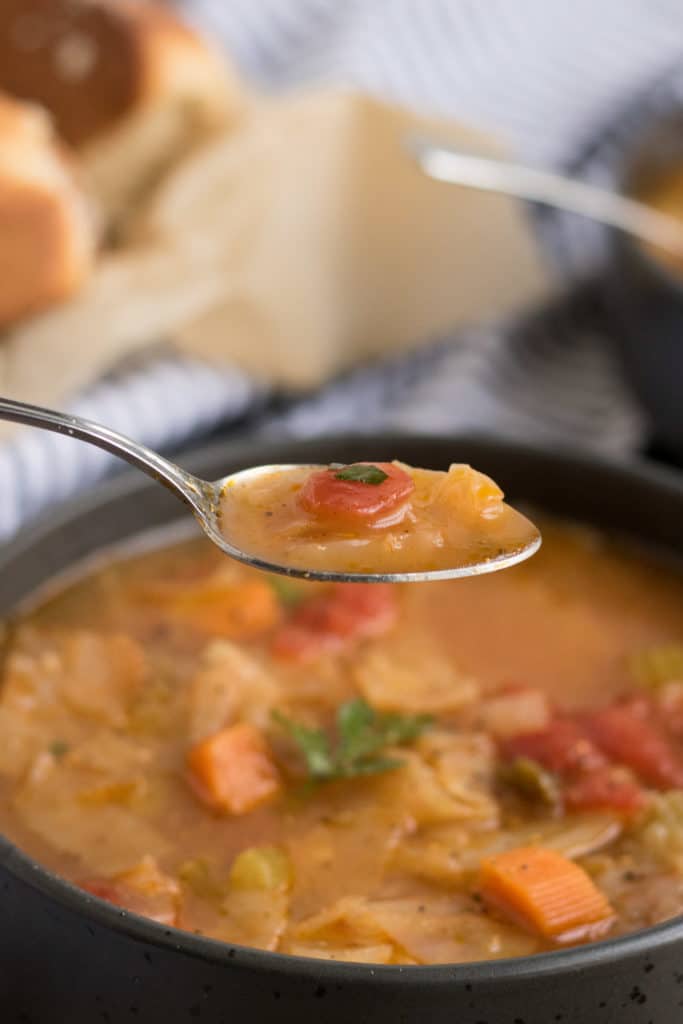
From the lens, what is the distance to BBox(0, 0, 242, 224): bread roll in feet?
12.2

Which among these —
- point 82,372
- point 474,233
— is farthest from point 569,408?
point 82,372

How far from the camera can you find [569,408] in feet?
12.4

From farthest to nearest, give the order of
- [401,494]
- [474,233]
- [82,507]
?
[474,233] < [82,507] < [401,494]

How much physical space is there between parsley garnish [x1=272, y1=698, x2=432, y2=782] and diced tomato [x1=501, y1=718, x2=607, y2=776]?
14 centimetres

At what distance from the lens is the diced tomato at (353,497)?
5.73ft

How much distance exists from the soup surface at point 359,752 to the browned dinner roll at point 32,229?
963mm

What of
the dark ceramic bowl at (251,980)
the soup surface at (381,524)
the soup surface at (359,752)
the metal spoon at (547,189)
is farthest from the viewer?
the metal spoon at (547,189)

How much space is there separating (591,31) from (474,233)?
0.99m

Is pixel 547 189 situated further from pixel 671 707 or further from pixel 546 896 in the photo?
pixel 546 896

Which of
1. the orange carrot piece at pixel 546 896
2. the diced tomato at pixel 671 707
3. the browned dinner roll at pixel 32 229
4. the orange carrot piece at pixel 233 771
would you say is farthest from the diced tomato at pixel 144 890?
the browned dinner roll at pixel 32 229

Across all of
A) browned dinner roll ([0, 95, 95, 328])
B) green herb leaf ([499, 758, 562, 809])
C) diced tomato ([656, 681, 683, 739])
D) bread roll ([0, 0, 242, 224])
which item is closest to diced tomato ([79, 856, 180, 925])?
green herb leaf ([499, 758, 562, 809])

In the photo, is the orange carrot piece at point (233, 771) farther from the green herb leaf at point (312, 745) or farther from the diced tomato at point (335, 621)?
the diced tomato at point (335, 621)

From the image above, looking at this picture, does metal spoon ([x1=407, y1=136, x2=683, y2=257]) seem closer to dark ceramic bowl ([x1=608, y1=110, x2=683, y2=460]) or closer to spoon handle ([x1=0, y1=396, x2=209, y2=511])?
dark ceramic bowl ([x1=608, y1=110, x2=683, y2=460])

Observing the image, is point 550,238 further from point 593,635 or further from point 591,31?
point 593,635
